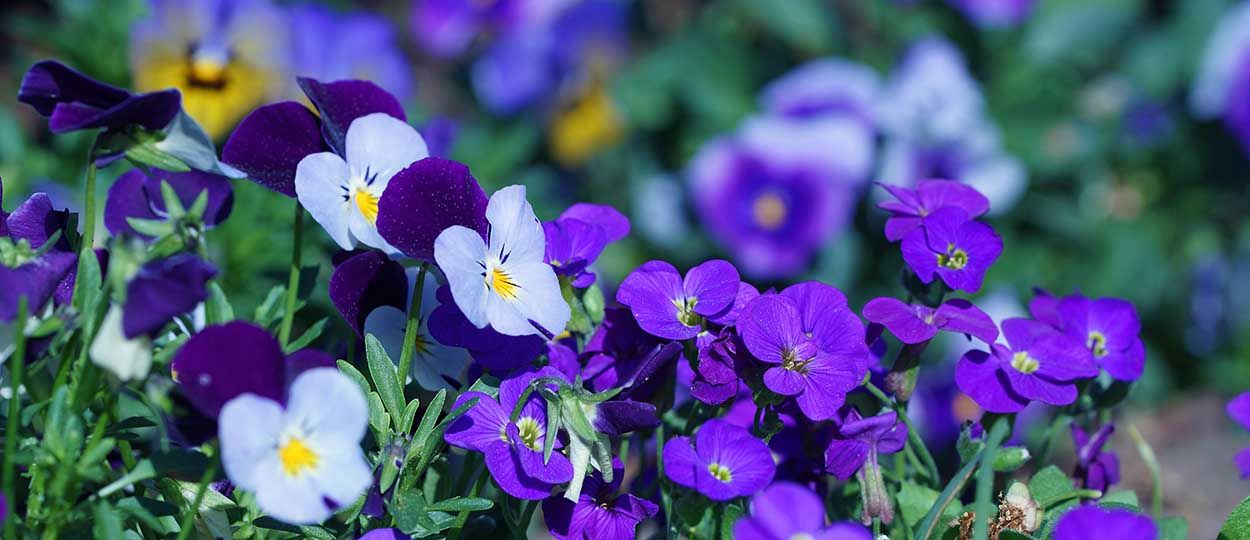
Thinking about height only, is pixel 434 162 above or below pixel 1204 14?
above

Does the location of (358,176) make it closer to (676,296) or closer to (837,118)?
(676,296)

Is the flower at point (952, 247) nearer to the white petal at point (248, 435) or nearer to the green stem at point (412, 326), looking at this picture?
the green stem at point (412, 326)

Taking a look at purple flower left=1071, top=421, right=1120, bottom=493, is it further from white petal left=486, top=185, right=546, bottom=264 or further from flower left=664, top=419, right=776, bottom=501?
white petal left=486, top=185, right=546, bottom=264

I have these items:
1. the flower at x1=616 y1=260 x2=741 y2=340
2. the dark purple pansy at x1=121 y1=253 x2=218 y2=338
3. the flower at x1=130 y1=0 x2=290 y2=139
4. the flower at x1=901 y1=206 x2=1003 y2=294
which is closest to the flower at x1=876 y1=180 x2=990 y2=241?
the flower at x1=901 y1=206 x2=1003 y2=294

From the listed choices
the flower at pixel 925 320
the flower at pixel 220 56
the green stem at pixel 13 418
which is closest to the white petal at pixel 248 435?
the green stem at pixel 13 418

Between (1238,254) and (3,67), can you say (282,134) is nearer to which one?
(1238,254)

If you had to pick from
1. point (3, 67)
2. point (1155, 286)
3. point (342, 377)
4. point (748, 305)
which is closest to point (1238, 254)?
point (1155, 286)
